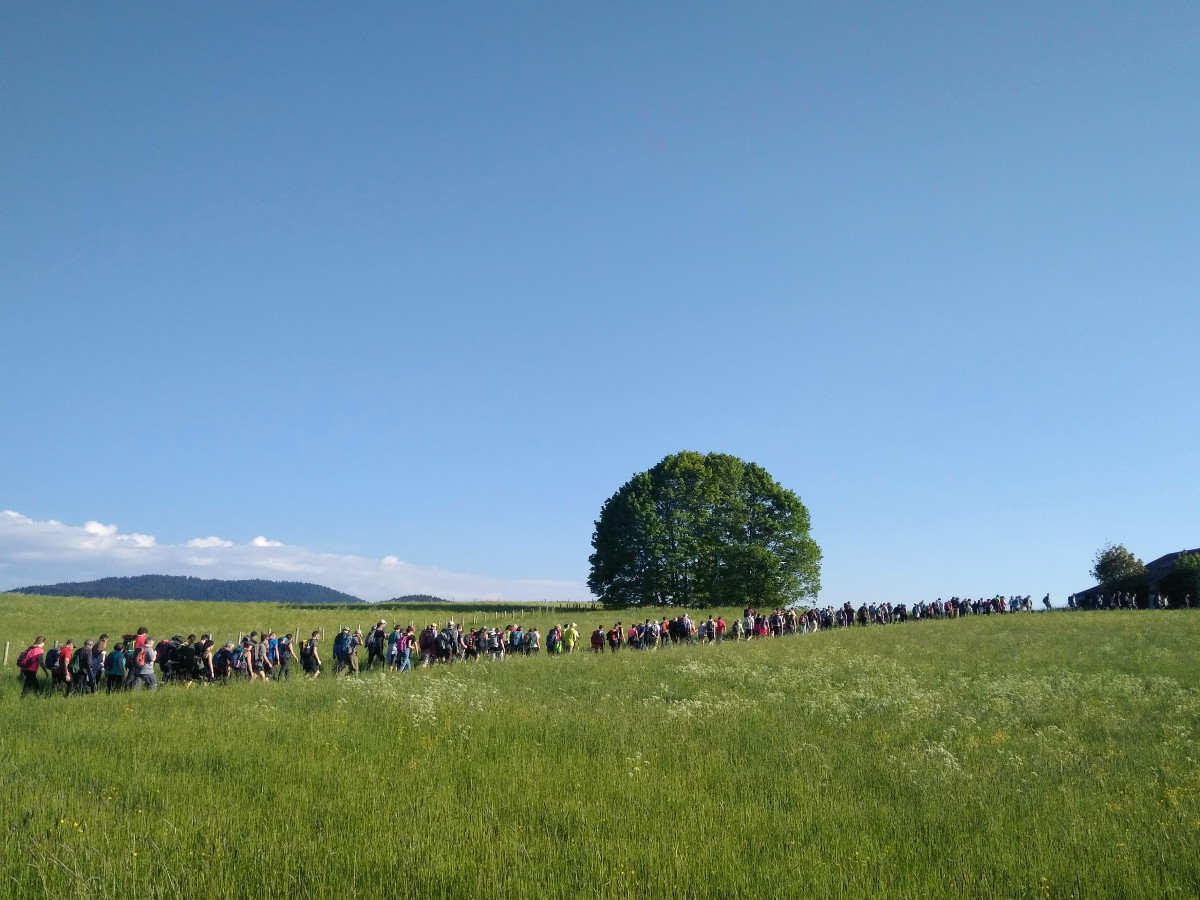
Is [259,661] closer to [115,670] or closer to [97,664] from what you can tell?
[115,670]

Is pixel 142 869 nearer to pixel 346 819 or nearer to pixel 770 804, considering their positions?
pixel 346 819

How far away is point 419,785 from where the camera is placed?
9.70 m

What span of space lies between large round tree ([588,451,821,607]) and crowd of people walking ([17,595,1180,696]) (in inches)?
755

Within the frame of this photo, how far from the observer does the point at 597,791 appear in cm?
973

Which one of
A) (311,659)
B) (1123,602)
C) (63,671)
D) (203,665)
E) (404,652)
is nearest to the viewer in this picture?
(63,671)

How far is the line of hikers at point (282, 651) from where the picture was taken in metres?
19.2

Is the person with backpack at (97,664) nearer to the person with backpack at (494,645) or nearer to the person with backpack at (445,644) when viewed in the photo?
the person with backpack at (445,644)

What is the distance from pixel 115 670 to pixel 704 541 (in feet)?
169

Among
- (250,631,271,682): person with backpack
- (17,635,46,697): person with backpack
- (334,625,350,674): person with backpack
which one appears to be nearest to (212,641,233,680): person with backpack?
(250,631,271,682): person with backpack

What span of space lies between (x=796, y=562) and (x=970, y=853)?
6030 cm

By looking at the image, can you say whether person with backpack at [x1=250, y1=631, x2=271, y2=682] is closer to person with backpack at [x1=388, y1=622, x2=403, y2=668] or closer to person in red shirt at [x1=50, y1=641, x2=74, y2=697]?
person with backpack at [x1=388, y1=622, x2=403, y2=668]

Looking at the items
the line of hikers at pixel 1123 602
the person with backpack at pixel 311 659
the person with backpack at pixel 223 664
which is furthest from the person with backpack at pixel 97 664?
the line of hikers at pixel 1123 602

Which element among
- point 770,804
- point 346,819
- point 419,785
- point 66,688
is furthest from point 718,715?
point 66,688

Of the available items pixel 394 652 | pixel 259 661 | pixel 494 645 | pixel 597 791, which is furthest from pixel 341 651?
pixel 597 791
